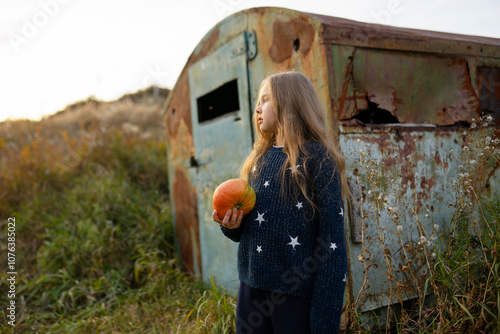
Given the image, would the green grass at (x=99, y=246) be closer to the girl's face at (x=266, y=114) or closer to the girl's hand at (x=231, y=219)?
the girl's hand at (x=231, y=219)

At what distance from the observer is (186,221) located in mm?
4031

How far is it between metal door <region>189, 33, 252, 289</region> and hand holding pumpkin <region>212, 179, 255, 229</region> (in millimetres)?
1201

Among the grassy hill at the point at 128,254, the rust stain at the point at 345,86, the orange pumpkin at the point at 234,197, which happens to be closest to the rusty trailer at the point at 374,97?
the rust stain at the point at 345,86

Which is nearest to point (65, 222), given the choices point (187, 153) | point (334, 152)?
point (187, 153)

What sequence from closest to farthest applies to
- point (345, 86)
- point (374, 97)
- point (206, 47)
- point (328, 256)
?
point (328, 256)
point (345, 86)
point (374, 97)
point (206, 47)

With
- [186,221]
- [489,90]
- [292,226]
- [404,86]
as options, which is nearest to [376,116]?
[404,86]

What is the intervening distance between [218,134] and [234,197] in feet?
5.54

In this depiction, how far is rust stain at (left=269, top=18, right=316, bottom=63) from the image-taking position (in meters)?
2.37

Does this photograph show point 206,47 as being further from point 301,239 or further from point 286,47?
point 301,239

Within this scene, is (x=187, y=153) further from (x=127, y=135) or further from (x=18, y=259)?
(x=127, y=135)

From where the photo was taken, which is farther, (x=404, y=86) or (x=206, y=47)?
(x=206, y=47)

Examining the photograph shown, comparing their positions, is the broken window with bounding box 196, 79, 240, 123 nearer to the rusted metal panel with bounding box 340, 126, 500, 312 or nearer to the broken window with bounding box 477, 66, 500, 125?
the rusted metal panel with bounding box 340, 126, 500, 312

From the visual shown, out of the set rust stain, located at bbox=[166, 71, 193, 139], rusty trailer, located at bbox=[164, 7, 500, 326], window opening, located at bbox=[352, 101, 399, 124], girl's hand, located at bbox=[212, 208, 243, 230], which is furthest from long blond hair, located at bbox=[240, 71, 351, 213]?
rust stain, located at bbox=[166, 71, 193, 139]

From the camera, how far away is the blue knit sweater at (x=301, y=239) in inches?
60.6
